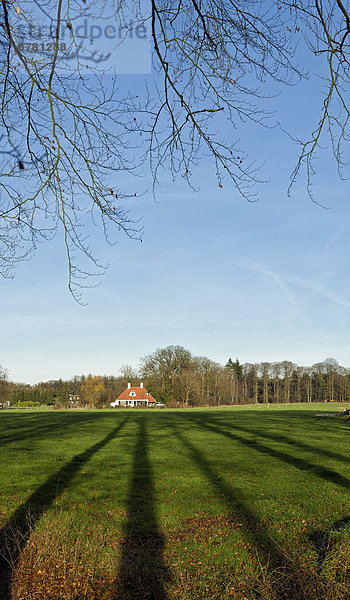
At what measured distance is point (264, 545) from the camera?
5332mm

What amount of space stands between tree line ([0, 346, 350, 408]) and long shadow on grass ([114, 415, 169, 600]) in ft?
170

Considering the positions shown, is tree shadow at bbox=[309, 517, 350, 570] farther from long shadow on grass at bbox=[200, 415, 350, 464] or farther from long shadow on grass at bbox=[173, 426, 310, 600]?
long shadow on grass at bbox=[200, 415, 350, 464]

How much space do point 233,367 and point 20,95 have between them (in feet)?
300

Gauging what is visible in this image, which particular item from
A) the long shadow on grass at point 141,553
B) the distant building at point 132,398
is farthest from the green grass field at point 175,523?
the distant building at point 132,398

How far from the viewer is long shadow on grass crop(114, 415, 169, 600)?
4.40 m

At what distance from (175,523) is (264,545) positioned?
1.46 m

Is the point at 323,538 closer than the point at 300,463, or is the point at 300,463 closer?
the point at 323,538

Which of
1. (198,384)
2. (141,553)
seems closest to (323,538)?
(141,553)

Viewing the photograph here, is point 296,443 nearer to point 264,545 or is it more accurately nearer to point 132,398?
point 264,545

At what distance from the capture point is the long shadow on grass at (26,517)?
4.71m

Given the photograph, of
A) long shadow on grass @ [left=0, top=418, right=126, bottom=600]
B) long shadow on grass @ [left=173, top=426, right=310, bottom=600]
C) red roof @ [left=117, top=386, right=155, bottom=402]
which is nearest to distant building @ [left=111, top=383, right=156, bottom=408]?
red roof @ [left=117, top=386, right=155, bottom=402]

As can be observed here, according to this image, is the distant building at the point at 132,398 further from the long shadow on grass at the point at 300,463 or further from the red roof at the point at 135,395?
the long shadow on grass at the point at 300,463

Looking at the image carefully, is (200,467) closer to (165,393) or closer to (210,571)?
(210,571)

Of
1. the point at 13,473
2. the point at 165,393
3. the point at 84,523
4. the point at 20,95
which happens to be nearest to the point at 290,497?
the point at 84,523
